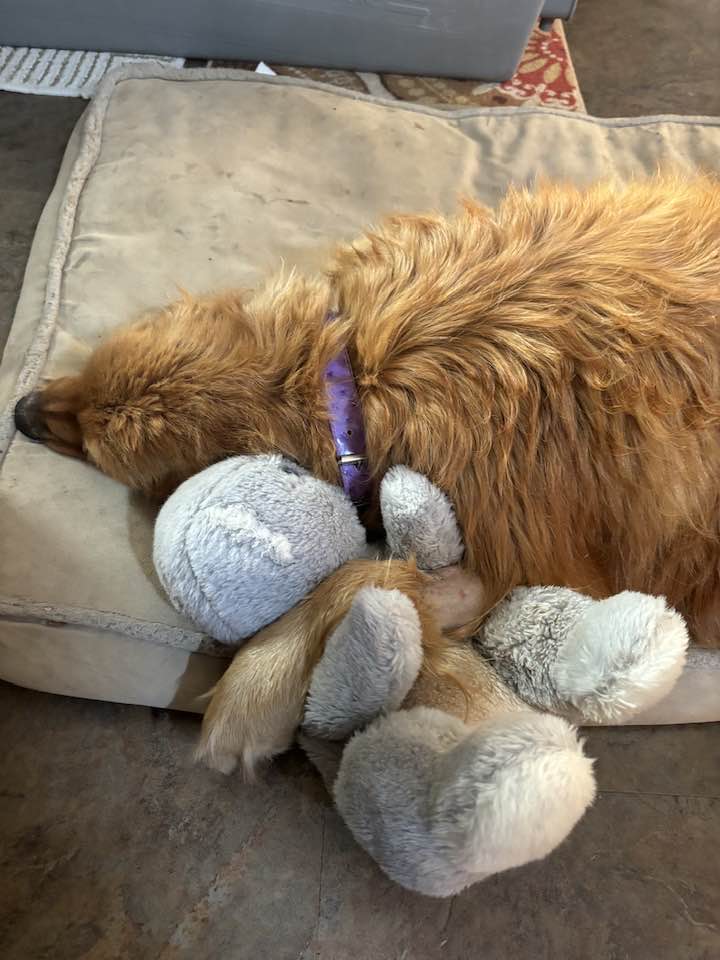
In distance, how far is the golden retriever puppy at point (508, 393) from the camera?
3.61 feet

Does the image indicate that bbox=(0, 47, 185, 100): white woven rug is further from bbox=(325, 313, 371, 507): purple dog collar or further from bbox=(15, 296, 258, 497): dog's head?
bbox=(325, 313, 371, 507): purple dog collar

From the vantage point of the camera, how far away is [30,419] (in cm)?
133

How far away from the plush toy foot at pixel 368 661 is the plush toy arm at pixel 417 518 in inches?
4.8

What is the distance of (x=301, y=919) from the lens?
1.22 m

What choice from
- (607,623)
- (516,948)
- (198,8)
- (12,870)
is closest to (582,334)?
(607,623)

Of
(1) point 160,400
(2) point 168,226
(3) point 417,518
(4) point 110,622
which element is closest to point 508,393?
(3) point 417,518

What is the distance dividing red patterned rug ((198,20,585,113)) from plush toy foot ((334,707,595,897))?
1865 mm

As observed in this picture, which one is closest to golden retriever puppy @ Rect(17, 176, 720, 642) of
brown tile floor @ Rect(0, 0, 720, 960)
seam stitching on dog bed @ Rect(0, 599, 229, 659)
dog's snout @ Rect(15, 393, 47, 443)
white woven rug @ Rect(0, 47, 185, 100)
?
dog's snout @ Rect(15, 393, 47, 443)

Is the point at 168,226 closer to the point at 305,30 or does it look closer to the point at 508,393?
the point at 305,30

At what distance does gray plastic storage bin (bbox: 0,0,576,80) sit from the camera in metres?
2.05

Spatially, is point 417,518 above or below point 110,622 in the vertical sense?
above

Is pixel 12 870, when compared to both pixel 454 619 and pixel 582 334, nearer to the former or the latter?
pixel 454 619

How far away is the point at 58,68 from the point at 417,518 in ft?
6.44

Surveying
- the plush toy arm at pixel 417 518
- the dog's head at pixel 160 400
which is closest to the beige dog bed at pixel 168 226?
the dog's head at pixel 160 400
